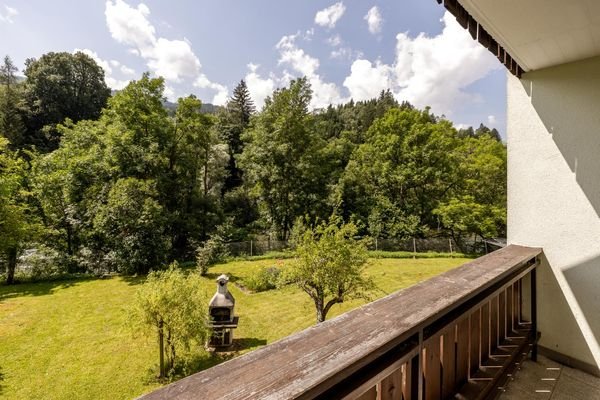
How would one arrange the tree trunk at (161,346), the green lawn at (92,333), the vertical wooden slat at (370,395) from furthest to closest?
1. the green lawn at (92,333)
2. the tree trunk at (161,346)
3. the vertical wooden slat at (370,395)

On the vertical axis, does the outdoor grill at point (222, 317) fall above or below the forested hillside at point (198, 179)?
below

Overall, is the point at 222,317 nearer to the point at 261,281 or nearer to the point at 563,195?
the point at 261,281

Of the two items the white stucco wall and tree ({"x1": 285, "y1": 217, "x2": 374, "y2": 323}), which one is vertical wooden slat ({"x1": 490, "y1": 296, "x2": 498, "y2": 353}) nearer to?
the white stucco wall

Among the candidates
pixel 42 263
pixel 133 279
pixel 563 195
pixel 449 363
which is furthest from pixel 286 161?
pixel 449 363

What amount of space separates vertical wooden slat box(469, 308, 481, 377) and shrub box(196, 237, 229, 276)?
11524mm

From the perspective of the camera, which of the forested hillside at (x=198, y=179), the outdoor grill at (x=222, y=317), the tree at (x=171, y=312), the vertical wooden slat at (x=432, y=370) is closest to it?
the vertical wooden slat at (x=432, y=370)

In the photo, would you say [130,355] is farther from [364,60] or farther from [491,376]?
[364,60]

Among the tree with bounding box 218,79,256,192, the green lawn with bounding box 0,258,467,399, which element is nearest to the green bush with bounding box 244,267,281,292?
the green lawn with bounding box 0,258,467,399

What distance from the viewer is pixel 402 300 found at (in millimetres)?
1170

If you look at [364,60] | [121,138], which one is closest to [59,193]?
[121,138]

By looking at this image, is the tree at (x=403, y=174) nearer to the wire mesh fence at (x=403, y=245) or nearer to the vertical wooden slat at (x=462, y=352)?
the wire mesh fence at (x=403, y=245)

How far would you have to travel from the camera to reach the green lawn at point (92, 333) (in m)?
5.33

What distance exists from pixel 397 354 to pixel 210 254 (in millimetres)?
13273

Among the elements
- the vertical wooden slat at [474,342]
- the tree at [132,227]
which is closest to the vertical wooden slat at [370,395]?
the vertical wooden slat at [474,342]
